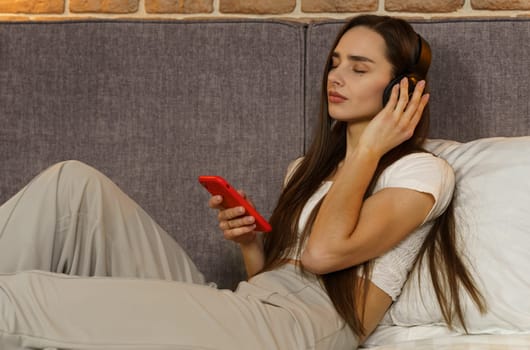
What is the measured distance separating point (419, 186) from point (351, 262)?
191 mm

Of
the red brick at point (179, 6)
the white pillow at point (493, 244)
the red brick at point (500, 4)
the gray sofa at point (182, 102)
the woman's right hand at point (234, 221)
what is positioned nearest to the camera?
the white pillow at point (493, 244)

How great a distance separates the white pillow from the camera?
5.28ft

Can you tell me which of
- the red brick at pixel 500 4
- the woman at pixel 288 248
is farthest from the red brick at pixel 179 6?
the red brick at pixel 500 4

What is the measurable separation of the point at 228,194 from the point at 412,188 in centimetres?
36

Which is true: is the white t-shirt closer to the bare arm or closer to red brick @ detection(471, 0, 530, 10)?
the bare arm

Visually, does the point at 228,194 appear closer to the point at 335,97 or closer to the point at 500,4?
the point at 335,97

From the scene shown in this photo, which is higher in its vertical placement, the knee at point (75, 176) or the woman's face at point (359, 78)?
the woman's face at point (359, 78)

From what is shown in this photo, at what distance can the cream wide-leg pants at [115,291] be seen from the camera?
136 cm

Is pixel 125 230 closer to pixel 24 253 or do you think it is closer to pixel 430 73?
pixel 24 253

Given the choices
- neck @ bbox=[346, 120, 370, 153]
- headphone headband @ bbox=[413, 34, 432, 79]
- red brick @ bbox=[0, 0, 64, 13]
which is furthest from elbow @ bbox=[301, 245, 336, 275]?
red brick @ bbox=[0, 0, 64, 13]

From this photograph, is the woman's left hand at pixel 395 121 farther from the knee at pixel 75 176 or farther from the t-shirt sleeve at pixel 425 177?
the knee at pixel 75 176

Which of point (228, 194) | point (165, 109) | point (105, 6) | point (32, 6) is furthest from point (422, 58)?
point (32, 6)

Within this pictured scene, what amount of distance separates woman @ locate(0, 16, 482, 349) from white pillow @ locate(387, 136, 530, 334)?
0.09 feet

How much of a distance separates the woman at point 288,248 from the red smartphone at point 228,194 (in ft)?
0.07
